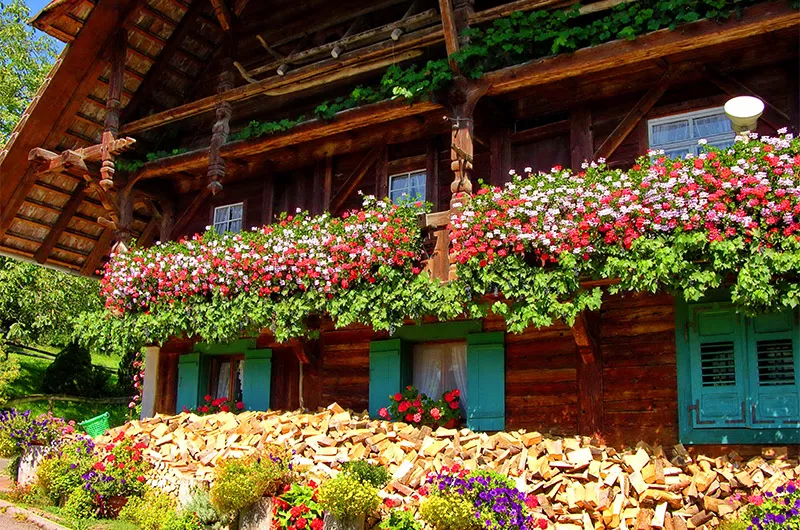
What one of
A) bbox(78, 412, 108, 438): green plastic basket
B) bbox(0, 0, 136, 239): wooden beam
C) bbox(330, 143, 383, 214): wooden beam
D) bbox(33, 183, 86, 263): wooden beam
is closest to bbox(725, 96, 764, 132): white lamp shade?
bbox(330, 143, 383, 214): wooden beam

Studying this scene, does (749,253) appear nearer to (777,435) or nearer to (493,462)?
(777,435)

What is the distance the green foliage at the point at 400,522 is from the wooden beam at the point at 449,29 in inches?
247

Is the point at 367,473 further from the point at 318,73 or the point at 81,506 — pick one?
the point at 318,73

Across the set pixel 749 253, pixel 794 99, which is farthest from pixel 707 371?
pixel 794 99

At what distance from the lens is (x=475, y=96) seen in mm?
12352

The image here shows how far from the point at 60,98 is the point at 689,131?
10.9 m

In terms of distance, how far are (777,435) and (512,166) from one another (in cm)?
557

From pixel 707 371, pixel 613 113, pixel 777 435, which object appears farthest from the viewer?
pixel 613 113

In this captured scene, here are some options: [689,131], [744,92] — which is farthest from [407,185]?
[744,92]

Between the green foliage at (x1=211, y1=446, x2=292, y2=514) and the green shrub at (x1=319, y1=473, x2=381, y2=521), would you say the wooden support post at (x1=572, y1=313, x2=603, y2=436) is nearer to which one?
the green shrub at (x1=319, y1=473, x2=381, y2=521)

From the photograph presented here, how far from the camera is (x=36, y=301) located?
84.5 ft

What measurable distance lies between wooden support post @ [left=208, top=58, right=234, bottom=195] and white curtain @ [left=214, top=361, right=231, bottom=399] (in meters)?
3.30

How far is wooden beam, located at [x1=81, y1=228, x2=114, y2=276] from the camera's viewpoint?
1859 cm

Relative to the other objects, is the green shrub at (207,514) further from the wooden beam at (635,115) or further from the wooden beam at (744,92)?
the wooden beam at (744,92)
